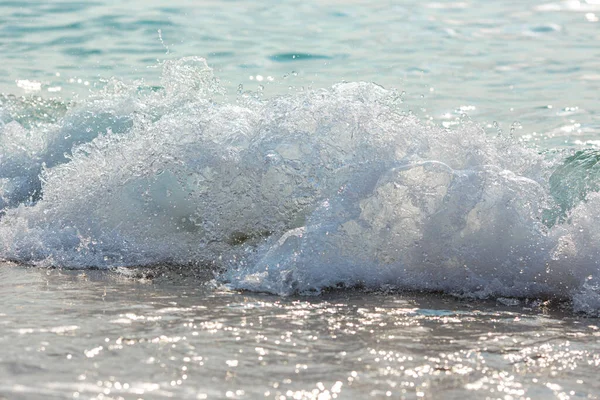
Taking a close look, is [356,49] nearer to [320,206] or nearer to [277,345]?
[320,206]

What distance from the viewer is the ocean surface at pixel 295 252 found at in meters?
3.21

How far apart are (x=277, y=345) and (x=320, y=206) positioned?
1457 mm

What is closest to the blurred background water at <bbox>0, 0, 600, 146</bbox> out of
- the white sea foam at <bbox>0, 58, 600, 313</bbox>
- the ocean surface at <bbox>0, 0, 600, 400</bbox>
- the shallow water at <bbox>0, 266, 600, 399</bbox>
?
the ocean surface at <bbox>0, 0, 600, 400</bbox>

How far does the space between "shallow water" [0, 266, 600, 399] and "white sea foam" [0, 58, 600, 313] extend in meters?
0.29

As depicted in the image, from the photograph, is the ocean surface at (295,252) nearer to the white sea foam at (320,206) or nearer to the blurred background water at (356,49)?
the white sea foam at (320,206)

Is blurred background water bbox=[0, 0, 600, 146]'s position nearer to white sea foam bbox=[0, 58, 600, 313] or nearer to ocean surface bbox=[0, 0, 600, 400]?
ocean surface bbox=[0, 0, 600, 400]

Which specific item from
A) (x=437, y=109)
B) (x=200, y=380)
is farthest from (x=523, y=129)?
(x=200, y=380)

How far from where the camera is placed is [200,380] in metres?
3.05

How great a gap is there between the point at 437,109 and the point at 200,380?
278 inches

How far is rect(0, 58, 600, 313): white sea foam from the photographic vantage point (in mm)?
4590

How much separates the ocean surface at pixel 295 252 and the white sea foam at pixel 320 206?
0.01m

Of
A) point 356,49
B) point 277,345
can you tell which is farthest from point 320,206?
point 356,49

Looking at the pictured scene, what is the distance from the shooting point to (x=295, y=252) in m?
4.66

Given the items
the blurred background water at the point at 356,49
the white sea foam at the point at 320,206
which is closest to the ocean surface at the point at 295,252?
the white sea foam at the point at 320,206
